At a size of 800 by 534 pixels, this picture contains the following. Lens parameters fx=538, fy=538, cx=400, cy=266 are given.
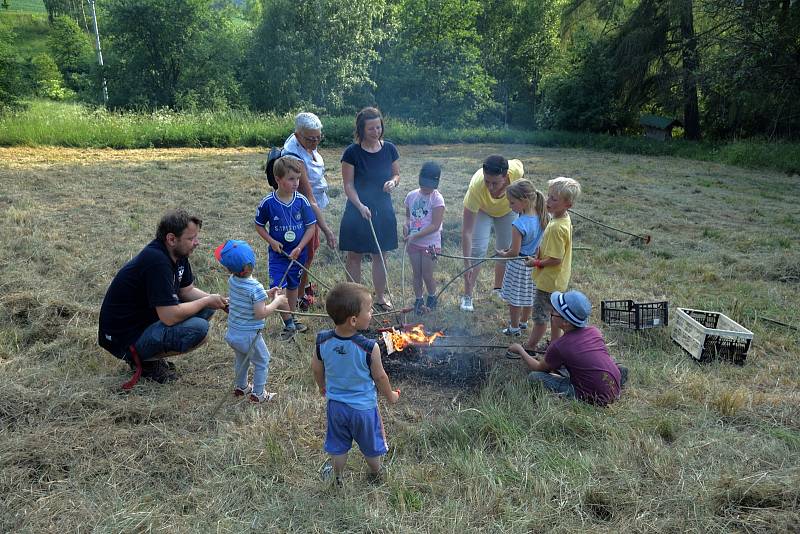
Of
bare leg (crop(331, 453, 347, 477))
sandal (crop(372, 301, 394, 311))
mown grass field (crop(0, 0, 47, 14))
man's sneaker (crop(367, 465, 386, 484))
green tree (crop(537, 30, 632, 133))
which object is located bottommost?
man's sneaker (crop(367, 465, 386, 484))

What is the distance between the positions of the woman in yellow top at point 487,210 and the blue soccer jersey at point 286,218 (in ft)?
5.10

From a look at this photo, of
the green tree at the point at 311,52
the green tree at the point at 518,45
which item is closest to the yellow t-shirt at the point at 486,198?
the green tree at the point at 311,52

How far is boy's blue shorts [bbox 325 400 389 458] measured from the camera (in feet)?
9.32

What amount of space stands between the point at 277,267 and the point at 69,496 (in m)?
2.39

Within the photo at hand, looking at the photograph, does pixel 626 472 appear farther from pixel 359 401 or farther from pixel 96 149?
pixel 96 149

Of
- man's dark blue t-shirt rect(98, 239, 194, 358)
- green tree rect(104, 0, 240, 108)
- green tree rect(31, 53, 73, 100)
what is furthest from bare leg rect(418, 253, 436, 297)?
green tree rect(31, 53, 73, 100)

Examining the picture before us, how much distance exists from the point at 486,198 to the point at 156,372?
3.23m

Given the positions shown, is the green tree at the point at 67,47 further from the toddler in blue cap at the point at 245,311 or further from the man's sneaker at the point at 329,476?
the man's sneaker at the point at 329,476

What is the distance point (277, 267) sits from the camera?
478 centimetres

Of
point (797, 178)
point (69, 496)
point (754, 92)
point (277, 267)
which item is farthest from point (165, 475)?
point (754, 92)

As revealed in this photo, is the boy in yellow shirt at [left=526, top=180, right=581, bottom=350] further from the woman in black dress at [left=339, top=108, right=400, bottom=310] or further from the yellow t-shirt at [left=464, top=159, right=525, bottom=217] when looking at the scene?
the woman in black dress at [left=339, top=108, right=400, bottom=310]

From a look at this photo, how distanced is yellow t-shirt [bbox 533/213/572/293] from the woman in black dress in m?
1.53

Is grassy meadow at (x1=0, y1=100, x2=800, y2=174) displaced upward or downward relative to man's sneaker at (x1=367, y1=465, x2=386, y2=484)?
upward

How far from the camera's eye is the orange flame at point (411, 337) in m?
4.35
